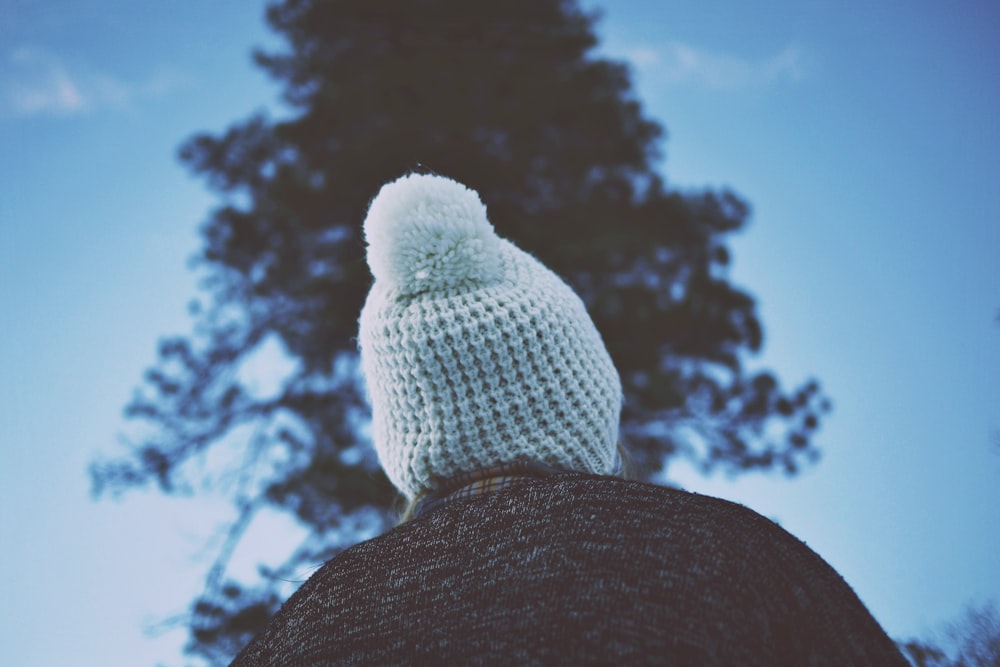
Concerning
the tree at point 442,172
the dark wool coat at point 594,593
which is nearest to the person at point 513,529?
the dark wool coat at point 594,593

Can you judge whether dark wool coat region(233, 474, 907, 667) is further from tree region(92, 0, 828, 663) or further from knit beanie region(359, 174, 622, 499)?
tree region(92, 0, 828, 663)

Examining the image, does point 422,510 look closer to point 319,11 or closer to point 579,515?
point 579,515

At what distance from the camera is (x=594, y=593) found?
0.90 meters

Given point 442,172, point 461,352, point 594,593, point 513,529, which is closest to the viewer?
point 594,593

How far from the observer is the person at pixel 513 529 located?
88 centimetres

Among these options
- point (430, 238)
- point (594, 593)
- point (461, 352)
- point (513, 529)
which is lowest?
point (594, 593)

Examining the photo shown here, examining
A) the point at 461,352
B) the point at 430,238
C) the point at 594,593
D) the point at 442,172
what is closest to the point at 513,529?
the point at 594,593

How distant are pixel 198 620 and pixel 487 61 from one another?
376 cm

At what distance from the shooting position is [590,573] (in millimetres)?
919

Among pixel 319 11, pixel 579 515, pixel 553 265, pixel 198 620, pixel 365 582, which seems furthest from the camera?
pixel 319 11

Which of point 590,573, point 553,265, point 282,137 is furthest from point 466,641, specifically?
point 282,137

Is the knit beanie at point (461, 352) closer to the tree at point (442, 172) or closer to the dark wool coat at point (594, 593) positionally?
the dark wool coat at point (594, 593)

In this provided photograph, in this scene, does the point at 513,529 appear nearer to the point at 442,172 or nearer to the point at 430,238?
the point at 430,238

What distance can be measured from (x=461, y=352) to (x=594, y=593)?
49cm
